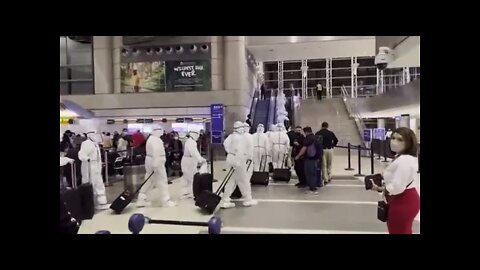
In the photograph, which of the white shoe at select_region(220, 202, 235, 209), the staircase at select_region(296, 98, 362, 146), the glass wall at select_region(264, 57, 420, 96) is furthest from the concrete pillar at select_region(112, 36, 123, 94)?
the white shoe at select_region(220, 202, 235, 209)

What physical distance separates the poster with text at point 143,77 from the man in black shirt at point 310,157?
11.9 meters

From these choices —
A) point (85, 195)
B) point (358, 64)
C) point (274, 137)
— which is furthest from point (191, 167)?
point (358, 64)

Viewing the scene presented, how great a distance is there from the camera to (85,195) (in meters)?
5.82

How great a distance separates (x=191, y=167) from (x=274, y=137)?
3325 millimetres

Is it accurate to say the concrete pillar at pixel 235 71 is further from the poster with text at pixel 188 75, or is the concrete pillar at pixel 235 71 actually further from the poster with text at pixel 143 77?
the poster with text at pixel 143 77

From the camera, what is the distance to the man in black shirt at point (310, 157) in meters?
7.94

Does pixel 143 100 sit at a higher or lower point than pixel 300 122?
higher

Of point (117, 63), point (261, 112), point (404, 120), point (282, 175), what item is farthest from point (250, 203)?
point (117, 63)

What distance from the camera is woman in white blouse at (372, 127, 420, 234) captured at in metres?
3.26

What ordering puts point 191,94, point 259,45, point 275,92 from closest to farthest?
1. point 191,94
2. point 259,45
3. point 275,92

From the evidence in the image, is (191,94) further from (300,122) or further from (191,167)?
(191,167)

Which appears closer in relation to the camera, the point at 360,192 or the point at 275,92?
the point at 360,192

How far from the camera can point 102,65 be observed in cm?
1938

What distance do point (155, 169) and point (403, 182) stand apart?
4729 mm
